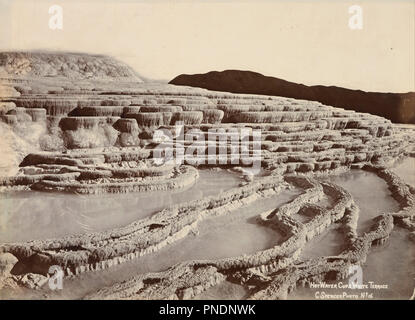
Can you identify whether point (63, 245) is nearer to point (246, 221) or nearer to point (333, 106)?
point (246, 221)

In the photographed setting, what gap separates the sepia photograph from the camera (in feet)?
17.6

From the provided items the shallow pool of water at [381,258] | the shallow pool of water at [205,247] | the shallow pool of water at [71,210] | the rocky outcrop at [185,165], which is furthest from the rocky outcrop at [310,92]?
the shallow pool of water at [205,247]

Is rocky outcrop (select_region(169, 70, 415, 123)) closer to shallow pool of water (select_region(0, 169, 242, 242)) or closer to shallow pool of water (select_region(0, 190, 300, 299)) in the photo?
shallow pool of water (select_region(0, 169, 242, 242))

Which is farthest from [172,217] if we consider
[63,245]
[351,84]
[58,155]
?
[351,84]

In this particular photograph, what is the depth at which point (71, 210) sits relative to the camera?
628cm

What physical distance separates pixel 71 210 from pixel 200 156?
245 cm

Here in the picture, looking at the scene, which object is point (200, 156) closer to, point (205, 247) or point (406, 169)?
point (205, 247)

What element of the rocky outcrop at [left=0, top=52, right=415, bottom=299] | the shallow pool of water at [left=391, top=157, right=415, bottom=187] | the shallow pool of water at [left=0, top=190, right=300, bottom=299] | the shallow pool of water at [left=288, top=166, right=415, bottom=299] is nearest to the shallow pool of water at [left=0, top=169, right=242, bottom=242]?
the rocky outcrop at [left=0, top=52, right=415, bottom=299]

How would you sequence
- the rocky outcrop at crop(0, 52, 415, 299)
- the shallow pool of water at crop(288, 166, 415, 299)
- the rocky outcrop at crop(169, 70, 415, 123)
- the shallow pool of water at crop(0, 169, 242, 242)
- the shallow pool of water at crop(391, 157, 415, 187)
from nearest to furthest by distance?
the rocky outcrop at crop(0, 52, 415, 299) < the shallow pool of water at crop(288, 166, 415, 299) < the shallow pool of water at crop(0, 169, 242, 242) < the rocky outcrop at crop(169, 70, 415, 123) < the shallow pool of water at crop(391, 157, 415, 187)

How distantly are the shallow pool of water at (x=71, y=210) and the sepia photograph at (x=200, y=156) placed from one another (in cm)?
3

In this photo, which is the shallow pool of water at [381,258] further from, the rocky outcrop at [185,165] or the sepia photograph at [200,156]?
the rocky outcrop at [185,165]

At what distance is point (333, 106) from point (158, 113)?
340cm

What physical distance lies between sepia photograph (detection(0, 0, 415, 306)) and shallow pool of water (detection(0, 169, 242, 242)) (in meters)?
0.03

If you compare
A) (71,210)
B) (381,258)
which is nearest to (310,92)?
(381,258)
